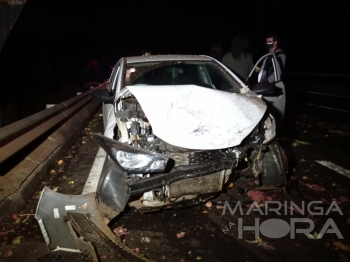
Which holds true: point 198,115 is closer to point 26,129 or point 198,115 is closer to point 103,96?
point 103,96

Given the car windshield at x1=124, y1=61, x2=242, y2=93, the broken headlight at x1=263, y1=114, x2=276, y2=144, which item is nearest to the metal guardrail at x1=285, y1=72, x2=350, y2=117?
Answer: the car windshield at x1=124, y1=61, x2=242, y2=93

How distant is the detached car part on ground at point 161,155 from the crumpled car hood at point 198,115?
0.03 feet

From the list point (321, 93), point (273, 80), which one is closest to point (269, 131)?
point (273, 80)

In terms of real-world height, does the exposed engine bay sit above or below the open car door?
below

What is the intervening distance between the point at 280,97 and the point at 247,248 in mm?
2931

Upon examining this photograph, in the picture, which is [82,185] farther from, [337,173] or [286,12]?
[286,12]

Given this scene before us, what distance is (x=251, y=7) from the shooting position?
118 feet

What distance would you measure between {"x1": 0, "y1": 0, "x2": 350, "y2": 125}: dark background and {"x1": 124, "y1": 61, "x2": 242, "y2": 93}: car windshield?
3.61 metres

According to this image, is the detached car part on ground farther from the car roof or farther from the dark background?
the dark background

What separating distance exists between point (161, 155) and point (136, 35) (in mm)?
51741

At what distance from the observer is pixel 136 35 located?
51562mm

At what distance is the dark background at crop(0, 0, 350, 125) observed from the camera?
492 inches

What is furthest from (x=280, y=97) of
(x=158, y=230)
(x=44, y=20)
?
(x=44, y=20)

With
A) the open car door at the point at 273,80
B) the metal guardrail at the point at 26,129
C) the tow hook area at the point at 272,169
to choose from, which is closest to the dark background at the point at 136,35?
the open car door at the point at 273,80
